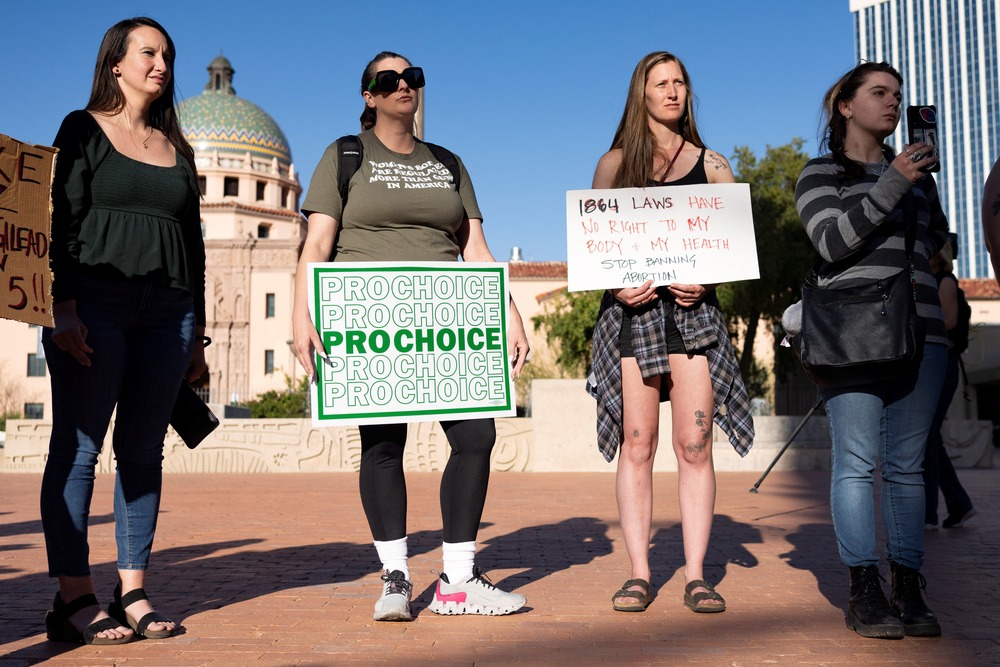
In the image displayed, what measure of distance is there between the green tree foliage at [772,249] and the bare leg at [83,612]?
28.3 meters

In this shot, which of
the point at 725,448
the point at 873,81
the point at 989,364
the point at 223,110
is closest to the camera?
the point at 873,81

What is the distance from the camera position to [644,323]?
439 centimetres

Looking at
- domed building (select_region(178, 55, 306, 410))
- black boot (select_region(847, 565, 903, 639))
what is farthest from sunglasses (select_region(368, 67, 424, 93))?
domed building (select_region(178, 55, 306, 410))

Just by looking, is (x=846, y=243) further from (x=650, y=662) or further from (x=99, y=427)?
(x=99, y=427)

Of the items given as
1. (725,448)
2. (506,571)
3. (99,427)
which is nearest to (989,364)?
(725,448)

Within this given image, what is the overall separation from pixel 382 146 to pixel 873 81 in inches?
77.4

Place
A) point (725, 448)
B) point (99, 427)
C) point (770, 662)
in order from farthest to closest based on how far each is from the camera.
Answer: point (725, 448) < point (99, 427) < point (770, 662)

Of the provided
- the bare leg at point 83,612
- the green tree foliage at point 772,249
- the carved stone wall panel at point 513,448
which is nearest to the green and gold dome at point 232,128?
the green tree foliage at point 772,249

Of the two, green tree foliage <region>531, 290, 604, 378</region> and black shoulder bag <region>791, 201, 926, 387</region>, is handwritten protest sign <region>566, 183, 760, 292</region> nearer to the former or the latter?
black shoulder bag <region>791, 201, 926, 387</region>

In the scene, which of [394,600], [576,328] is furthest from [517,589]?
[576,328]

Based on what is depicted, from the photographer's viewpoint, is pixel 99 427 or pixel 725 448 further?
pixel 725 448

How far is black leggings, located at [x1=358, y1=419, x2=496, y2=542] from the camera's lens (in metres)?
4.17

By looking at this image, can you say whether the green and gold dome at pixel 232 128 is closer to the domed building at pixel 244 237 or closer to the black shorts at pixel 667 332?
the domed building at pixel 244 237

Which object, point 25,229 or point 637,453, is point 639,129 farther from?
point 25,229
